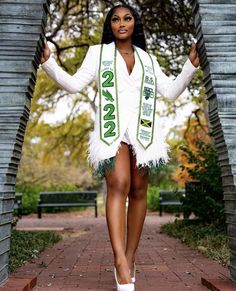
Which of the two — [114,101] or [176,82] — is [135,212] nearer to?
[114,101]

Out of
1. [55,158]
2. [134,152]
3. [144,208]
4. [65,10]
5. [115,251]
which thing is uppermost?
[65,10]

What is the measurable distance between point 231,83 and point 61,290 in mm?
1951

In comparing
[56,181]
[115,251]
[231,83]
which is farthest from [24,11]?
[56,181]

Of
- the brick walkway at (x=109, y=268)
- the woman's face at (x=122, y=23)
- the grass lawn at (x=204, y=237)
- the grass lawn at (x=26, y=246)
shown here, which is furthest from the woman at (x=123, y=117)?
the grass lawn at (x=204, y=237)

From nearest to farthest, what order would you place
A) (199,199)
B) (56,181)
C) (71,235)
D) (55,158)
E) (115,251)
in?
(115,251), (199,199), (71,235), (55,158), (56,181)

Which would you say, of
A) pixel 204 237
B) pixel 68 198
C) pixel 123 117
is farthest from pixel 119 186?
pixel 68 198

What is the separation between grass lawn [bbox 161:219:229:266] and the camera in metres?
5.89

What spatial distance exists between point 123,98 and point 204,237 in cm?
441

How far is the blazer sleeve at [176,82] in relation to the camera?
12.9 feet

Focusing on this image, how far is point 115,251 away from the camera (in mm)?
3586

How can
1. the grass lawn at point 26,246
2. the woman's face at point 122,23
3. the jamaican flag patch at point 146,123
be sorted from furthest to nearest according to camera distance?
the grass lawn at point 26,246, the woman's face at point 122,23, the jamaican flag patch at point 146,123

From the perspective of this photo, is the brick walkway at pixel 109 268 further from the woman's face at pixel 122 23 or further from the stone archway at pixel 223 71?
the woman's face at pixel 122 23

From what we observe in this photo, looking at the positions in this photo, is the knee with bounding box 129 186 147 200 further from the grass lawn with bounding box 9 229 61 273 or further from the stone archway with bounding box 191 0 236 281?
the grass lawn with bounding box 9 229 61 273

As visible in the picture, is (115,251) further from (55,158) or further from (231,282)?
(55,158)
